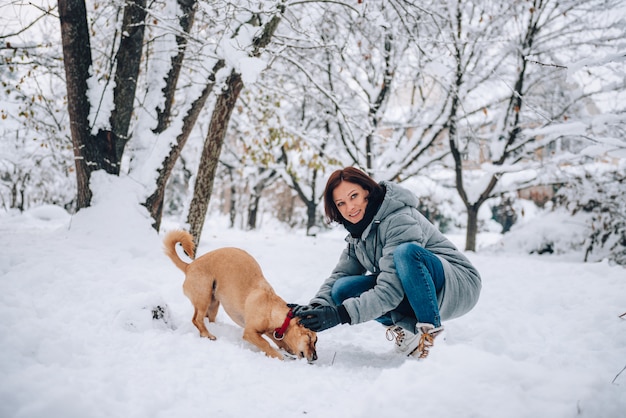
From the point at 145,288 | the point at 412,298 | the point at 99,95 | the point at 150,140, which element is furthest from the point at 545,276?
the point at 99,95

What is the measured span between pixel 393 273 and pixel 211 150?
12.2 feet

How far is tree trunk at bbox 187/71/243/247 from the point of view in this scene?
5.16 metres

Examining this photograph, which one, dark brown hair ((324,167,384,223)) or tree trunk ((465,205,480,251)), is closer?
dark brown hair ((324,167,384,223))

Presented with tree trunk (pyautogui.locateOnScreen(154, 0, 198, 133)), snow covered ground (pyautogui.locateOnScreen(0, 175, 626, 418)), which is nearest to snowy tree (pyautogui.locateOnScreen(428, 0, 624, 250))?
snow covered ground (pyautogui.locateOnScreen(0, 175, 626, 418))

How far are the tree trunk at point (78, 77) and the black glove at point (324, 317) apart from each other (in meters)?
3.95

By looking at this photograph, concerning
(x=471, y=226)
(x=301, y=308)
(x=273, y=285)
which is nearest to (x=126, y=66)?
(x=273, y=285)

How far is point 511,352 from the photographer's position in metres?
2.97

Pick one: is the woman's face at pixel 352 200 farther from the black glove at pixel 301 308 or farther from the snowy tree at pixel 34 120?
the snowy tree at pixel 34 120

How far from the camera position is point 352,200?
2797mm

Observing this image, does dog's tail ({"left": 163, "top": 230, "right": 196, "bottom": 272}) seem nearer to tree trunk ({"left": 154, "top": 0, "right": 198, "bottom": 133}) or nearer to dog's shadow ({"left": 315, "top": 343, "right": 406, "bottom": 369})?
dog's shadow ({"left": 315, "top": 343, "right": 406, "bottom": 369})

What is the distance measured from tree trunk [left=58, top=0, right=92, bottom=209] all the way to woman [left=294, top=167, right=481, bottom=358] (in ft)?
12.2

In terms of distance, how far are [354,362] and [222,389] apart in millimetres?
1145

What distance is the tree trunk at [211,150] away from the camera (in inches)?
203

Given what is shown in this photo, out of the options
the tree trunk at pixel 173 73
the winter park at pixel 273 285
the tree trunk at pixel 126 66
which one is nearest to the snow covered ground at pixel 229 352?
the winter park at pixel 273 285
